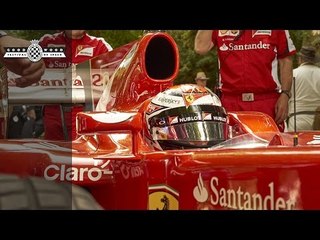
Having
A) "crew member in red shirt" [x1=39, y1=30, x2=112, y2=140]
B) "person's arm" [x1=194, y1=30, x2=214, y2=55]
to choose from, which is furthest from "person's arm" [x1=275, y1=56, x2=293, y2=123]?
"crew member in red shirt" [x1=39, y1=30, x2=112, y2=140]

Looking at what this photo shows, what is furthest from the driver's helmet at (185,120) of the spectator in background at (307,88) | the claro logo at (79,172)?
the spectator in background at (307,88)

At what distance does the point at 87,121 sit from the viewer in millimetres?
3387

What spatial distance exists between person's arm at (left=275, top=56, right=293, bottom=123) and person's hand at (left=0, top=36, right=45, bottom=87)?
70.0 inches

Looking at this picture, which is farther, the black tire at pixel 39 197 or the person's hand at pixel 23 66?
the person's hand at pixel 23 66

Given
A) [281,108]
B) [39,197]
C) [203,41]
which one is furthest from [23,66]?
[39,197]

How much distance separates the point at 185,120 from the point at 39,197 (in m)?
1.89

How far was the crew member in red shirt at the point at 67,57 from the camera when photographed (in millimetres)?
5344

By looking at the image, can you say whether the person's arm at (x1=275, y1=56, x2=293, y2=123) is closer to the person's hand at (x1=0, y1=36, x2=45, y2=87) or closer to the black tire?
the person's hand at (x1=0, y1=36, x2=45, y2=87)

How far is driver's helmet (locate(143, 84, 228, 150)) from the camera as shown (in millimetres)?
3412

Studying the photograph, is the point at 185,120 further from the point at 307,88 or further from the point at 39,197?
the point at 307,88

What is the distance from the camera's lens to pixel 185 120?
3.45 metres

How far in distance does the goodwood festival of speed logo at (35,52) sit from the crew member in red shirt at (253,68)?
1095mm

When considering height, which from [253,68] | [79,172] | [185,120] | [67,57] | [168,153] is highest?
[67,57]

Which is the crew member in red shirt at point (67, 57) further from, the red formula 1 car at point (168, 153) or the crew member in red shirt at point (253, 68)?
the crew member in red shirt at point (253, 68)
